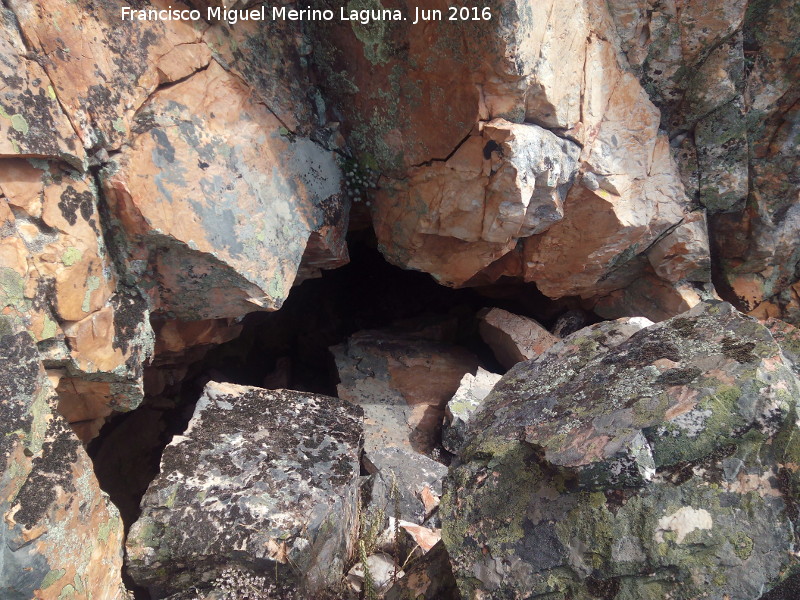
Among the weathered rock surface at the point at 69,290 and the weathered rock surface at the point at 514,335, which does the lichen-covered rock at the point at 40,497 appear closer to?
the weathered rock surface at the point at 69,290

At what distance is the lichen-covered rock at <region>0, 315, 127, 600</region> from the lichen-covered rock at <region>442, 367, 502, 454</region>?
2021mm

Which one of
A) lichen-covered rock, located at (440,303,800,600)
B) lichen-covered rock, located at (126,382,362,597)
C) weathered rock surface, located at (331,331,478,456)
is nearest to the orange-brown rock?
lichen-covered rock, located at (126,382,362,597)

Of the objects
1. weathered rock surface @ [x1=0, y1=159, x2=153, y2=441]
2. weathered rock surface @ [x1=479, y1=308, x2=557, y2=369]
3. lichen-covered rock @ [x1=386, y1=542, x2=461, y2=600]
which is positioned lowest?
lichen-covered rock @ [x1=386, y1=542, x2=461, y2=600]

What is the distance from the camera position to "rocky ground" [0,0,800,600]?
5.16 ft

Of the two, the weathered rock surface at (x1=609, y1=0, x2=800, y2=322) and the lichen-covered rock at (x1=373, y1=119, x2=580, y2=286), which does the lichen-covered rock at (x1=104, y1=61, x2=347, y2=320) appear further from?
the weathered rock surface at (x1=609, y1=0, x2=800, y2=322)

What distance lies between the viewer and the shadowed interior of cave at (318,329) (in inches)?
161

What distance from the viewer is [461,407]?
3.64m

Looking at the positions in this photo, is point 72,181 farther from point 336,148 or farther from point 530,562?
point 530,562

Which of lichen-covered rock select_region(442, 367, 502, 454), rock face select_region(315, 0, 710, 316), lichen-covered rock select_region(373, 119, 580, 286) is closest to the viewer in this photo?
rock face select_region(315, 0, 710, 316)

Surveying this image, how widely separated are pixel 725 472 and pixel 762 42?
312cm

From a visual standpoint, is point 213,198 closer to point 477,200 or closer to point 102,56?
point 102,56

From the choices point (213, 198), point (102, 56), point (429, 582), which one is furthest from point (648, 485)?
point (102, 56)

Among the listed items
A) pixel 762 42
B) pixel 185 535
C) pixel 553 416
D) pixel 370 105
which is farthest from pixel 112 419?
pixel 762 42

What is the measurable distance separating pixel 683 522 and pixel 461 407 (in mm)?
2222
